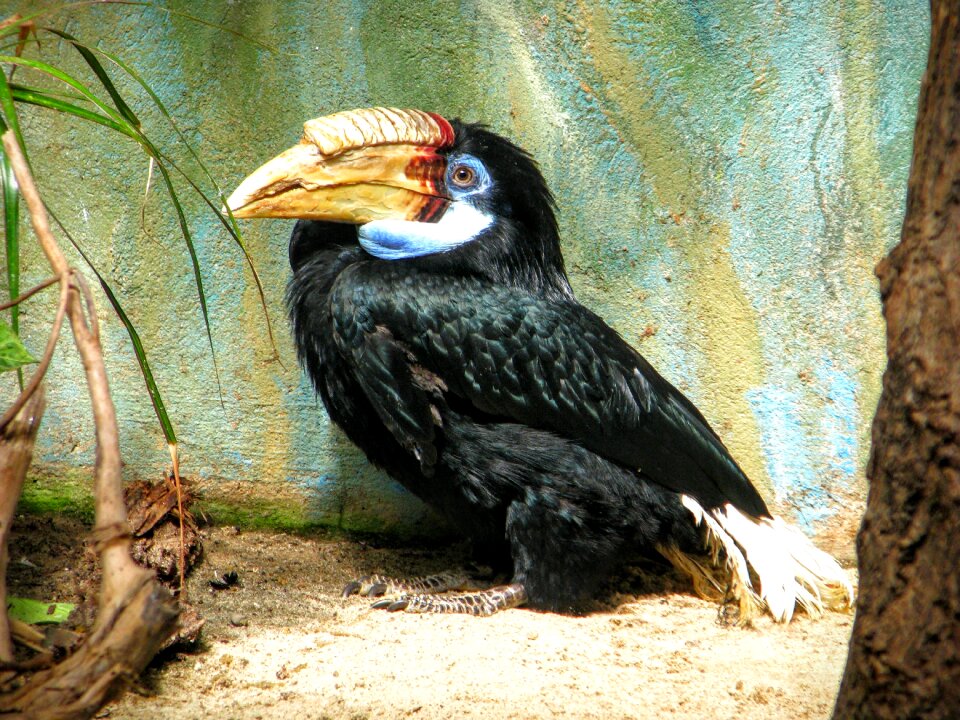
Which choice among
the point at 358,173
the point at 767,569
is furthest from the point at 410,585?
the point at 358,173

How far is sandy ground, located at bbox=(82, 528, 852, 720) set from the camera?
199 cm

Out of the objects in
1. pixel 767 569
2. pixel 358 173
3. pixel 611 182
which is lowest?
pixel 767 569

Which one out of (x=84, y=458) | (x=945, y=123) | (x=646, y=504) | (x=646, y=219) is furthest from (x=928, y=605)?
(x=84, y=458)

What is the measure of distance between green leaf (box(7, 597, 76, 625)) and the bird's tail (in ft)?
5.41

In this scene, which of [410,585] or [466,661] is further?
[410,585]

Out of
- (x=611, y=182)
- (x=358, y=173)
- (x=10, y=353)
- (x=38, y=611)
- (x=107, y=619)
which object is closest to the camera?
(x=107, y=619)

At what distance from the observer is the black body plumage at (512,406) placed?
2.59 m

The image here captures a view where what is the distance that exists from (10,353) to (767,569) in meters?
1.99

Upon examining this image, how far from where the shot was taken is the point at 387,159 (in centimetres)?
280

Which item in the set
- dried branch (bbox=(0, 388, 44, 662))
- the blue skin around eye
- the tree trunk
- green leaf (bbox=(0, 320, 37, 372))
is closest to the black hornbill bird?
the blue skin around eye

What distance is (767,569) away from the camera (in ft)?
8.73

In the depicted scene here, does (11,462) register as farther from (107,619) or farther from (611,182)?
(611,182)

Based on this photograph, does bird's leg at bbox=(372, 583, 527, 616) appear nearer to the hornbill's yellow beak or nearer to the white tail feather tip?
the white tail feather tip

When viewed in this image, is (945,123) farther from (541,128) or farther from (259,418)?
(259,418)
